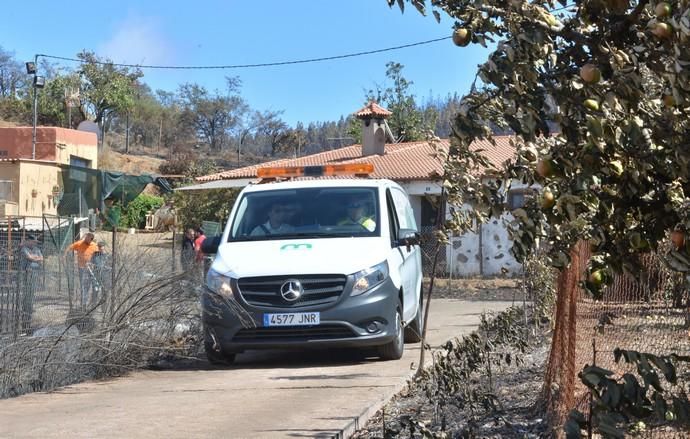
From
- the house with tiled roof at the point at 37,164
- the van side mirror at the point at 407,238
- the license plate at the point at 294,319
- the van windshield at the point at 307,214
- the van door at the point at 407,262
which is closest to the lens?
the license plate at the point at 294,319

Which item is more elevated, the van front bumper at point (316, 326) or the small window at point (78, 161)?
the small window at point (78, 161)

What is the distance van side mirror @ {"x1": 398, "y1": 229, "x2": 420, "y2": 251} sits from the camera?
971cm

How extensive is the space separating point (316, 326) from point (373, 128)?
2902cm

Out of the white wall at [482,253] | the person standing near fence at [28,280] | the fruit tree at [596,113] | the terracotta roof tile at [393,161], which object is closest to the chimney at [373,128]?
the terracotta roof tile at [393,161]

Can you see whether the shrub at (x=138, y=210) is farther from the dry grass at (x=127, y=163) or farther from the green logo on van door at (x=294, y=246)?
the green logo on van door at (x=294, y=246)

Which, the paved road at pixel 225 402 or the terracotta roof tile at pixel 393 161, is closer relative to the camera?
the paved road at pixel 225 402

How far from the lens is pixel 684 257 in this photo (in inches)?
112

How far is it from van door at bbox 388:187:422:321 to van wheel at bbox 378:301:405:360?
16.9 inches

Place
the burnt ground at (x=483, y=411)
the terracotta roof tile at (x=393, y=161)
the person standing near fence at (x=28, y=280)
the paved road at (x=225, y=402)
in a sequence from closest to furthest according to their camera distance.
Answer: the burnt ground at (x=483, y=411) < the paved road at (x=225, y=402) < the person standing near fence at (x=28, y=280) < the terracotta roof tile at (x=393, y=161)

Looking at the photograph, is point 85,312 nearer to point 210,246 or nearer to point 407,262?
point 210,246

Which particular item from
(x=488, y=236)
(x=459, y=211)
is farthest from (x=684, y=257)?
(x=488, y=236)

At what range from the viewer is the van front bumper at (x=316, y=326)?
29.9 ft

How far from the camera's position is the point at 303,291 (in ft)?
30.0

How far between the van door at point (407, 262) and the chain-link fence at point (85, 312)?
2.24 meters
